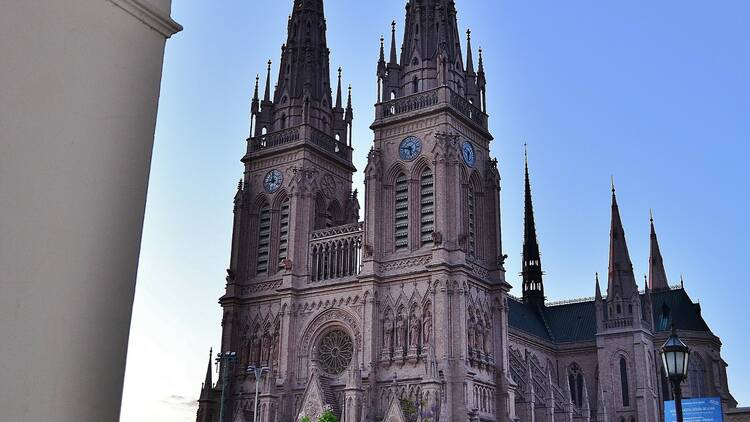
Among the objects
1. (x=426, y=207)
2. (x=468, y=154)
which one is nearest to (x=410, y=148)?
(x=468, y=154)

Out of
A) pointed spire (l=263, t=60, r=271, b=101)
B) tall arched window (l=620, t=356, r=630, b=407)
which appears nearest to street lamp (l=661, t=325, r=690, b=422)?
pointed spire (l=263, t=60, r=271, b=101)

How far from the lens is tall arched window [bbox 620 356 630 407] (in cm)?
7188

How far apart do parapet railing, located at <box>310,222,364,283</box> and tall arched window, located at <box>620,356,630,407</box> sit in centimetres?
3226

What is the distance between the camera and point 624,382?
7269cm

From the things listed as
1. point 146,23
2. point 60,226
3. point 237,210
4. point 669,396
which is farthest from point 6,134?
point 669,396

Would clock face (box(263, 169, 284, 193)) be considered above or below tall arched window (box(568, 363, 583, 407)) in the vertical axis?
above

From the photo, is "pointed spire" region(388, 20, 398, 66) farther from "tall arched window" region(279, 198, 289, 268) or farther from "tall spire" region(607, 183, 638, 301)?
"tall spire" region(607, 183, 638, 301)

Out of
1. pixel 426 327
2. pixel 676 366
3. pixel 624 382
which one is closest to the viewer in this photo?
pixel 676 366

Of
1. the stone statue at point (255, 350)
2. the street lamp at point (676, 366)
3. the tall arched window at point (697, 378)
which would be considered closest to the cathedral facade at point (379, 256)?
the stone statue at point (255, 350)

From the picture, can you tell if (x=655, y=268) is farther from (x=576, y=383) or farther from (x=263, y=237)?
(x=263, y=237)

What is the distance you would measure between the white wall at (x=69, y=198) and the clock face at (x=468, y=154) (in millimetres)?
46699

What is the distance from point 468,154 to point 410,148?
12.8ft

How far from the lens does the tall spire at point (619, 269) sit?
245 feet

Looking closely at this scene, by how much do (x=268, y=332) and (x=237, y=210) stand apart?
9395 mm
